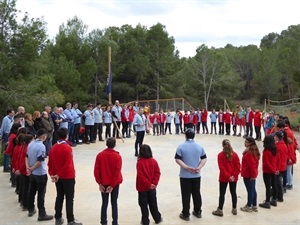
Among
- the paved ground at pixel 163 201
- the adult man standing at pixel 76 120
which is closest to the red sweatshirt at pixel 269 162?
the paved ground at pixel 163 201

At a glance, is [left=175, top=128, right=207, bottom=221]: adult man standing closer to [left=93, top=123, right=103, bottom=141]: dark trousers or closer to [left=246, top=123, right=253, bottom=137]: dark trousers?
[left=93, top=123, right=103, bottom=141]: dark trousers

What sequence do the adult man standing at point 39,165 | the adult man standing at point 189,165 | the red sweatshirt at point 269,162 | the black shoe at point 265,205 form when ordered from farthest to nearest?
the black shoe at point 265,205 → the red sweatshirt at point 269,162 → the adult man standing at point 189,165 → the adult man standing at point 39,165

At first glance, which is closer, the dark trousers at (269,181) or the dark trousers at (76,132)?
the dark trousers at (269,181)

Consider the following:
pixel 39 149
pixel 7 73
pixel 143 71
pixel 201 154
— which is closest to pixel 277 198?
pixel 201 154

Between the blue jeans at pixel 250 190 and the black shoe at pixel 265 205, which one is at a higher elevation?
the blue jeans at pixel 250 190

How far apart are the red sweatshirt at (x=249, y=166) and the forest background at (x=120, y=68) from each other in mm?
14807

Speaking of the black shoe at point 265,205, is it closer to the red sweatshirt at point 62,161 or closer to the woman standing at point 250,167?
the woman standing at point 250,167

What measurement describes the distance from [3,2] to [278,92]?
51791mm

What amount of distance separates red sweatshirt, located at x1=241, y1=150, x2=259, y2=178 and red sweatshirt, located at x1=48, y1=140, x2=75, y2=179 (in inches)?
130

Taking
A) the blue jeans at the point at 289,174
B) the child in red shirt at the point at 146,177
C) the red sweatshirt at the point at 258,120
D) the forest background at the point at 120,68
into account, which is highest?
the forest background at the point at 120,68

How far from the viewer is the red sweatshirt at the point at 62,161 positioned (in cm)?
621

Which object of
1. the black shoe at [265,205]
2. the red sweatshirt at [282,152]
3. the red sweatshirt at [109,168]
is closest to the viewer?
the red sweatshirt at [109,168]

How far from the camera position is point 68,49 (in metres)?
38.6

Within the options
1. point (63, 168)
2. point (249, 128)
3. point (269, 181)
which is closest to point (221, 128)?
point (249, 128)
